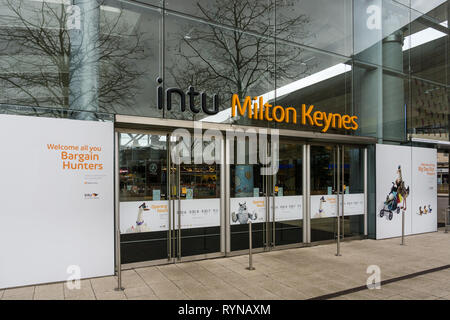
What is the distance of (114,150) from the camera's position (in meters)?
7.10

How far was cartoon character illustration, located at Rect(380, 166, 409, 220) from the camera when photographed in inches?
429

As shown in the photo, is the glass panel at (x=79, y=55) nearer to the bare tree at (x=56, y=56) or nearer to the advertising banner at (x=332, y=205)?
the bare tree at (x=56, y=56)

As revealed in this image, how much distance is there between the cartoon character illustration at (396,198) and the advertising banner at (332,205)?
79 centimetres

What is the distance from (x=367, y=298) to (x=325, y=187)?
4680 millimetres

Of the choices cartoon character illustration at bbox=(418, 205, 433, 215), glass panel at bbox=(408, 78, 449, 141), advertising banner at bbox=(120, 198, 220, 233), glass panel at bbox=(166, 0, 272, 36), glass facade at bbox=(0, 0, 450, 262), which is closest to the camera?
glass facade at bbox=(0, 0, 450, 262)

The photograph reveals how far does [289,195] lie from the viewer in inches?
369

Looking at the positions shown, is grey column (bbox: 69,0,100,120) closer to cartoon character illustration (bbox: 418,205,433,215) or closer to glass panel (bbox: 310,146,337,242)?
glass panel (bbox: 310,146,337,242)

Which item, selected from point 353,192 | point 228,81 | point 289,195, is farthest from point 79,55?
point 353,192

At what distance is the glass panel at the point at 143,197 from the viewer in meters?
7.27

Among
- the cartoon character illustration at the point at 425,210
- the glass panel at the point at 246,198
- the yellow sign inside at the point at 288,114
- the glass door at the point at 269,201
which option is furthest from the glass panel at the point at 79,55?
the cartoon character illustration at the point at 425,210

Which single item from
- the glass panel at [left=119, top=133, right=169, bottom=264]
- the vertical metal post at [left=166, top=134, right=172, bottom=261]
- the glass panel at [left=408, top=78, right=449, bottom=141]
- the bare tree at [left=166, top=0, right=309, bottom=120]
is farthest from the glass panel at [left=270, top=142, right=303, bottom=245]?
the glass panel at [left=408, top=78, right=449, bottom=141]

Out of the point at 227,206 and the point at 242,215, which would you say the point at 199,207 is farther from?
the point at 242,215

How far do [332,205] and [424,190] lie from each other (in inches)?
171

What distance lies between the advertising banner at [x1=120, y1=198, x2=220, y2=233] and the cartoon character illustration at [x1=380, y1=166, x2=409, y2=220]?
584 cm
